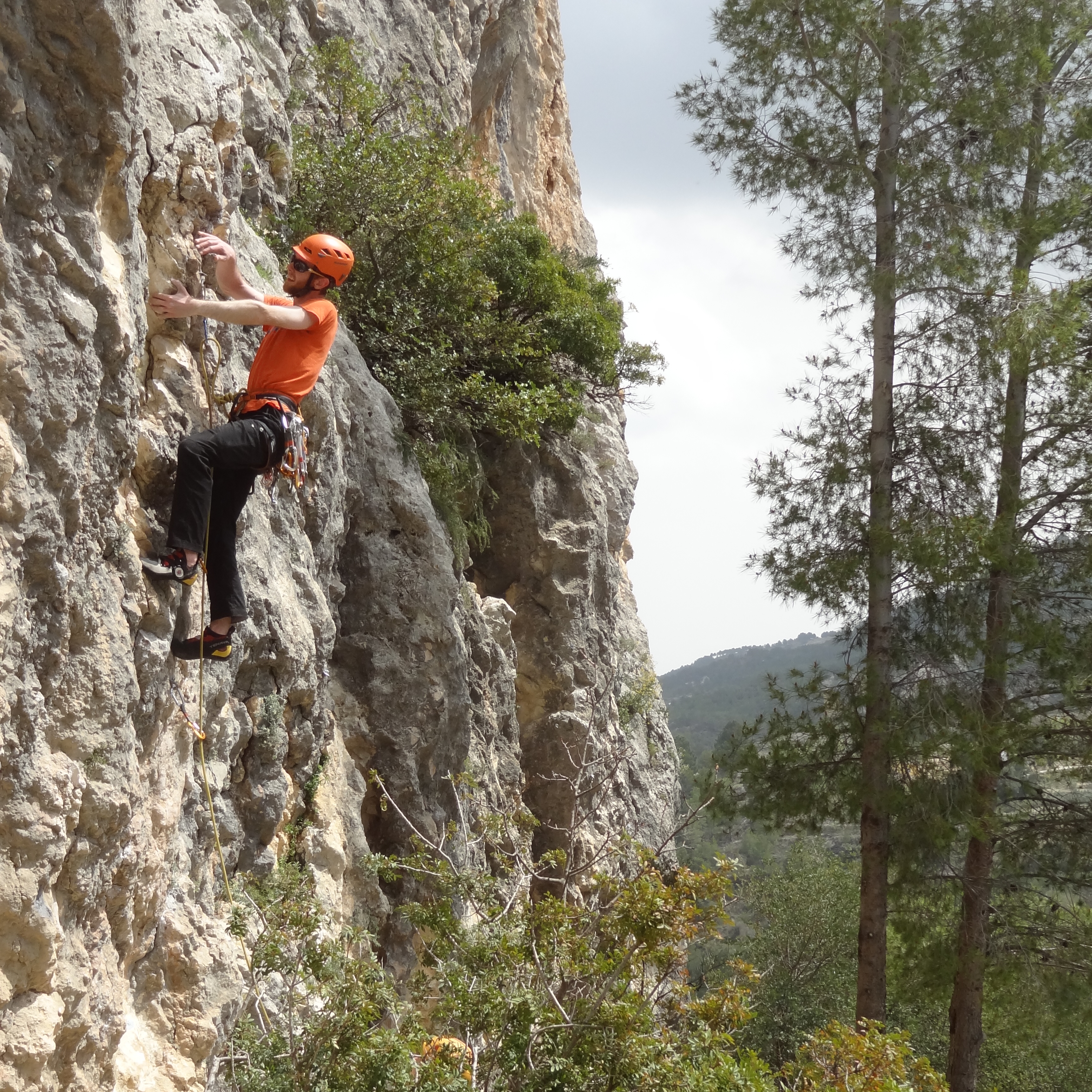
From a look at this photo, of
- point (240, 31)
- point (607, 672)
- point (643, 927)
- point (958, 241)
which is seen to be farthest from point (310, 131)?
point (643, 927)

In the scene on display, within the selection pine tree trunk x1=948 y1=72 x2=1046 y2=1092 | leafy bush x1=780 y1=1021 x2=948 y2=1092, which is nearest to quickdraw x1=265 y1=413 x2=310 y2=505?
leafy bush x1=780 y1=1021 x2=948 y2=1092

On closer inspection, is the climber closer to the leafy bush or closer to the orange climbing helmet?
the orange climbing helmet

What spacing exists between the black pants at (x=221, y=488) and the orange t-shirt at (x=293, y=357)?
183 millimetres

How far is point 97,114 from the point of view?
3682 millimetres

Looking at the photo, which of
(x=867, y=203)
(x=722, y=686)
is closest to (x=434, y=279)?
(x=867, y=203)

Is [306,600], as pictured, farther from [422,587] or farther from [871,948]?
[871,948]

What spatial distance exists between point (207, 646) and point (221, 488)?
2.42 ft

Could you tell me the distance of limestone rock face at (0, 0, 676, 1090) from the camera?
3.33 meters

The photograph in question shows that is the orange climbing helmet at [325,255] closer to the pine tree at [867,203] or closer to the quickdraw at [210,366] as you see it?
the quickdraw at [210,366]

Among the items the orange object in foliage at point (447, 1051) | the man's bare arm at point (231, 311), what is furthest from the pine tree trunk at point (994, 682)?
the man's bare arm at point (231, 311)

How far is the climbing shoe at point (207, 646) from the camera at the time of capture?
4.36m

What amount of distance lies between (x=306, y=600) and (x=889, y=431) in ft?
23.2

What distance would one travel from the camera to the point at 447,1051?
454 centimetres

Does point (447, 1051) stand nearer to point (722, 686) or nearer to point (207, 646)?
point (207, 646)
